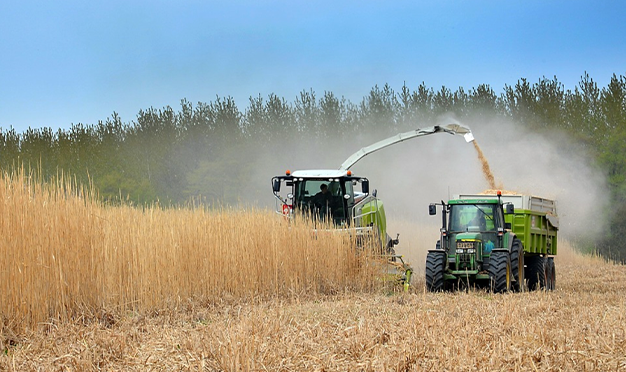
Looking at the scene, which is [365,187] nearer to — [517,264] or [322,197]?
[322,197]

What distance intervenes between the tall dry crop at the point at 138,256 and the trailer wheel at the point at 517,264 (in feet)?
8.92

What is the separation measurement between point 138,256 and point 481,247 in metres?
6.84

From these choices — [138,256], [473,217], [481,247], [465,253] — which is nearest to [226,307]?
[138,256]

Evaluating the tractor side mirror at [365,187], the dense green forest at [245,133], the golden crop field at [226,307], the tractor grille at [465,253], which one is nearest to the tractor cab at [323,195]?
the tractor side mirror at [365,187]

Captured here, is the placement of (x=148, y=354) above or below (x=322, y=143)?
below

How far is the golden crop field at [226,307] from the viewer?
19.5 feet

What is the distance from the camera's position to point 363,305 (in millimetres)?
10227

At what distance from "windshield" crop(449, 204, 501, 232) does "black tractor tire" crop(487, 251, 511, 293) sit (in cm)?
102

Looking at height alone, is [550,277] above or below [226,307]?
below

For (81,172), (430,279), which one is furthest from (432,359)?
(81,172)

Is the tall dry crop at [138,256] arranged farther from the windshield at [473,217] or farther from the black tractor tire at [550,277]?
the black tractor tire at [550,277]

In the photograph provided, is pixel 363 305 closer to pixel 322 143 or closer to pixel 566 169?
pixel 566 169

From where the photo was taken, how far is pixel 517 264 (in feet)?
46.3

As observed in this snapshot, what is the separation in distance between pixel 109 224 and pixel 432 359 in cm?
515
